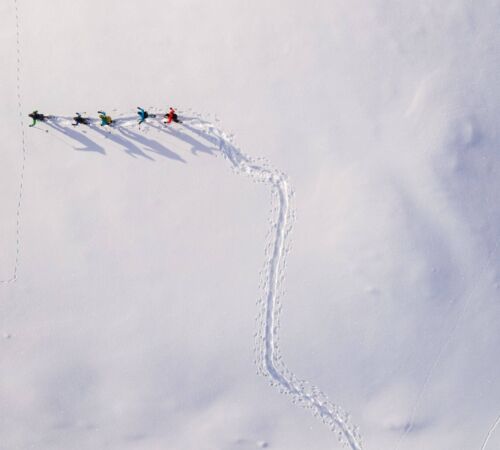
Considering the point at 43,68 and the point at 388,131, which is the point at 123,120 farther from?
the point at 388,131

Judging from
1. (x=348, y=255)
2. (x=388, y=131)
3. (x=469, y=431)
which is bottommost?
(x=469, y=431)

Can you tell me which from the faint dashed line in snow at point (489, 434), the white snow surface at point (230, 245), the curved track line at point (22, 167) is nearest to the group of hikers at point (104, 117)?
the white snow surface at point (230, 245)

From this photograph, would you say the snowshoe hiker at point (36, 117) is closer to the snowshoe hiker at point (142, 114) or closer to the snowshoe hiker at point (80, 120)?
the snowshoe hiker at point (80, 120)

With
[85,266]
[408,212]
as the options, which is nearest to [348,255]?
[408,212]

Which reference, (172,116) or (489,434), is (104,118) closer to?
(172,116)

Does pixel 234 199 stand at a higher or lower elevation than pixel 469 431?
higher

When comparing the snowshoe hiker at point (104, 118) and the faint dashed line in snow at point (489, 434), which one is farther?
the faint dashed line in snow at point (489, 434)

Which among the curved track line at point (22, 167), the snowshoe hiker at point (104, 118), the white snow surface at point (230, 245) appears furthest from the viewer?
the curved track line at point (22, 167)

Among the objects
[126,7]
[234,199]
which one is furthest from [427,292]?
[126,7]
